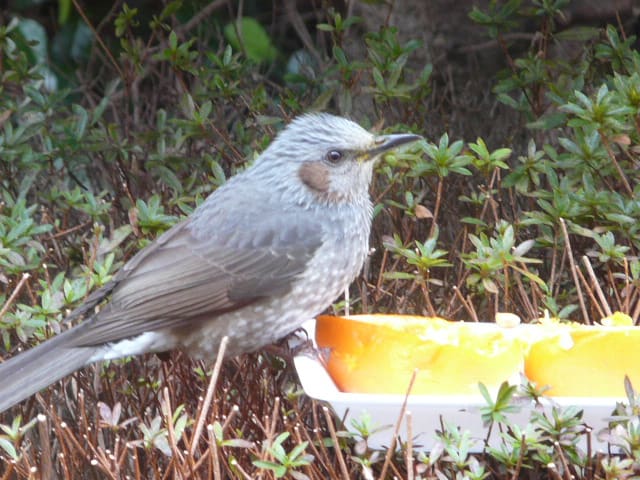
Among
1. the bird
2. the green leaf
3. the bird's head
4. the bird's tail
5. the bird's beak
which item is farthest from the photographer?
the green leaf

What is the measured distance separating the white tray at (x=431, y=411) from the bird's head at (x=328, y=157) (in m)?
1.33

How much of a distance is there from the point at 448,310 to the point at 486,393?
1295 mm

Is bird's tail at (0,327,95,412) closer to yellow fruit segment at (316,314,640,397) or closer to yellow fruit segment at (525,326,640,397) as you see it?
yellow fruit segment at (316,314,640,397)

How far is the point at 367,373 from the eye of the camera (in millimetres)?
3348

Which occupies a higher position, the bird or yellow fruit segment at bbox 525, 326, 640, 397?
yellow fruit segment at bbox 525, 326, 640, 397

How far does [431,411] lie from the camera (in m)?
3.04

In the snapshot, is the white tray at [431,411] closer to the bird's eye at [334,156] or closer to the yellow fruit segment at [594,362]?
the yellow fruit segment at [594,362]

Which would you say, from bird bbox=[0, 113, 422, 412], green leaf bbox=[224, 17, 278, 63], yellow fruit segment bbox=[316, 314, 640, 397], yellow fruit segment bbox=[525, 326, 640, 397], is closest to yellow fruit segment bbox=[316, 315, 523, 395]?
yellow fruit segment bbox=[316, 314, 640, 397]

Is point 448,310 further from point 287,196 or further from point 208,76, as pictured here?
point 208,76

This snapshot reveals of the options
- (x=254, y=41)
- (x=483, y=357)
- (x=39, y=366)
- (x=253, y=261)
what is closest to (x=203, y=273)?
(x=253, y=261)

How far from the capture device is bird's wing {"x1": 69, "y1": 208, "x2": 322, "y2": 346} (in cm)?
411

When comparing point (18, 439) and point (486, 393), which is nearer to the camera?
point (486, 393)

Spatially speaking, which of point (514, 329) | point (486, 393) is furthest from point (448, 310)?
point (486, 393)

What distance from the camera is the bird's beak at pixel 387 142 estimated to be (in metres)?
4.21
